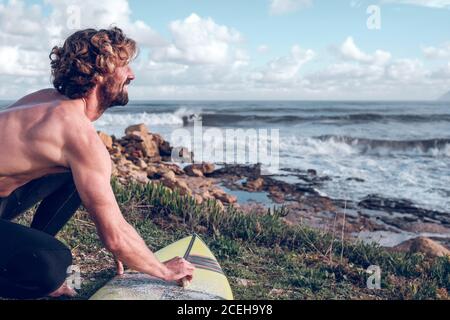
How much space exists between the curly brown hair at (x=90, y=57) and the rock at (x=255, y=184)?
245 inches

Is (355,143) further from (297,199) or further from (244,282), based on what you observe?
(244,282)

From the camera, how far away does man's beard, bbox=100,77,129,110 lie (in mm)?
2611

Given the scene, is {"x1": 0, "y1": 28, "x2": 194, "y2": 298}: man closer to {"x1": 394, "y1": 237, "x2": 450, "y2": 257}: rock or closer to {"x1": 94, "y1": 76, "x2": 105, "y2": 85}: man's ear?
{"x1": 94, "y1": 76, "x2": 105, "y2": 85}: man's ear

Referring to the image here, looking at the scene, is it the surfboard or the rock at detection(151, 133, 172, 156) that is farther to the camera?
the rock at detection(151, 133, 172, 156)

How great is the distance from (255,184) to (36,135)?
6.58 metres

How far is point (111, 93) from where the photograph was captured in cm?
264

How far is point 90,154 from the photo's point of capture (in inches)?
93.7

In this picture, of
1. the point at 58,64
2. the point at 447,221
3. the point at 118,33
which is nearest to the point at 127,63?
the point at 118,33

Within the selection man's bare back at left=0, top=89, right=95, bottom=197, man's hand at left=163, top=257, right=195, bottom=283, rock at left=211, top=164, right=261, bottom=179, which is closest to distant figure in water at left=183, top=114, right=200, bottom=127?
rock at left=211, top=164, right=261, bottom=179

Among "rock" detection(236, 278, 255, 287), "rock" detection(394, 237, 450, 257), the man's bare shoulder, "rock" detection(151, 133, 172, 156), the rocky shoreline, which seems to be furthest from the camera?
"rock" detection(151, 133, 172, 156)

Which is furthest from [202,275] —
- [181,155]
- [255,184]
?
[181,155]

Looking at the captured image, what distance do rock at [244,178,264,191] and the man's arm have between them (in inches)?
244

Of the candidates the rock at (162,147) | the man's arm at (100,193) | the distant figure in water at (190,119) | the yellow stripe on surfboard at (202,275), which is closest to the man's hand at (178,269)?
the yellow stripe on surfboard at (202,275)

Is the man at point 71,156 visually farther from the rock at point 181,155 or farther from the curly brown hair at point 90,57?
the rock at point 181,155
